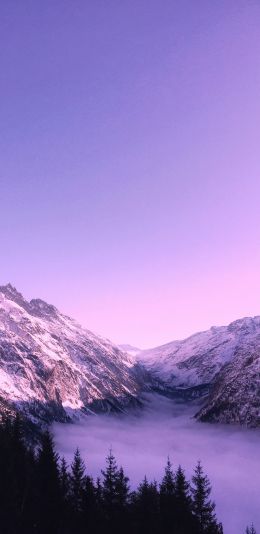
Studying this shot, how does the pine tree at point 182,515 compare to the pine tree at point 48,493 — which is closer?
the pine tree at point 48,493

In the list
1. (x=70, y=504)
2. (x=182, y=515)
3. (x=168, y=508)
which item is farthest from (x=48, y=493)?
(x=182, y=515)

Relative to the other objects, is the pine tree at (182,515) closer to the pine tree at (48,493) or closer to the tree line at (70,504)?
the tree line at (70,504)

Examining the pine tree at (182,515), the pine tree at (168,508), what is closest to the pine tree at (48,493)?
the pine tree at (182,515)

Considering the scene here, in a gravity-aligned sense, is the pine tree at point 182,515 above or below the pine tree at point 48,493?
below

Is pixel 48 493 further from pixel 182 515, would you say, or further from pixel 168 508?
pixel 182 515

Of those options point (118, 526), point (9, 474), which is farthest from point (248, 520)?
point (9, 474)

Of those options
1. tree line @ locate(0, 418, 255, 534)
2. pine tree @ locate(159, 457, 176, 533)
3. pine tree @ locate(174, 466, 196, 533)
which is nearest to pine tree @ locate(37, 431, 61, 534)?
tree line @ locate(0, 418, 255, 534)

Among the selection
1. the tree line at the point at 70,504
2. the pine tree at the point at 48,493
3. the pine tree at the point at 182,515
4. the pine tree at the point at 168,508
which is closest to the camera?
the tree line at the point at 70,504

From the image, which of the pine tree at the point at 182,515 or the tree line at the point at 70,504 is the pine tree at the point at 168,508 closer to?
the tree line at the point at 70,504

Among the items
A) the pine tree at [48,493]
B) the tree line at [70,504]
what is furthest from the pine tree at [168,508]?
the pine tree at [48,493]

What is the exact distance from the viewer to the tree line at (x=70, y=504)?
174 ft

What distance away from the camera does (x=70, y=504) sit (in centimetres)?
6262

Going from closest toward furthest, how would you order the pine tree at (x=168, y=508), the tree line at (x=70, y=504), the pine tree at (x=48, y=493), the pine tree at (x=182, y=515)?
the tree line at (x=70, y=504) < the pine tree at (x=48, y=493) < the pine tree at (x=182, y=515) < the pine tree at (x=168, y=508)

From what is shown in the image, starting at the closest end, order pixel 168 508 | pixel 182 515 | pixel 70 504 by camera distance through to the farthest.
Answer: pixel 70 504 < pixel 182 515 < pixel 168 508
